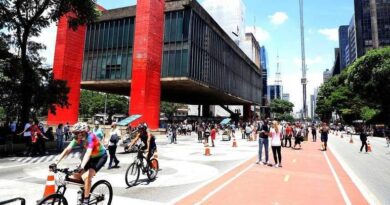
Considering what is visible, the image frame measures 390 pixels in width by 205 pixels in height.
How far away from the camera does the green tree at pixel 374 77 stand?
1984 inches

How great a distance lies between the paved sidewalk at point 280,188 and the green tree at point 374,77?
44.7m

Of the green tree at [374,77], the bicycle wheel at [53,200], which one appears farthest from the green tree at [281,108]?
the bicycle wheel at [53,200]

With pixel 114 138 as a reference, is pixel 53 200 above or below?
below

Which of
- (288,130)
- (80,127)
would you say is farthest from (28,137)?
(288,130)

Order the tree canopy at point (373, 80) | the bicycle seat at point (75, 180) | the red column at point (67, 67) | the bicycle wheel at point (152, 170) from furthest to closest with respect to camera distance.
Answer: the tree canopy at point (373, 80)
the red column at point (67, 67)
the bicycle wheel at point (152, 170)
the bicycle seat at point (75, 180)

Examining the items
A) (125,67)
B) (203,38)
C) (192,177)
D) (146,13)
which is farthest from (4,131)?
(203,38)

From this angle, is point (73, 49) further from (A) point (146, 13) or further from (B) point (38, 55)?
(B) point (38, 55)

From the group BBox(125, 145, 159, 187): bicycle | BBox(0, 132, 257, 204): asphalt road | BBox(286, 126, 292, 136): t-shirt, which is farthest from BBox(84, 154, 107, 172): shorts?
BBox(286, 126, 292, 136): t-shirt

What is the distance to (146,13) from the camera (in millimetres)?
38594

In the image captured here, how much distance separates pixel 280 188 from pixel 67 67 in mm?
37971

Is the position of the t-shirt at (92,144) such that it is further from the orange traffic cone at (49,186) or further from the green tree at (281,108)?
the green tree at (281,108)

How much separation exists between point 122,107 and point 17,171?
7369 cm

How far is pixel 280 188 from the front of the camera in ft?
31.6

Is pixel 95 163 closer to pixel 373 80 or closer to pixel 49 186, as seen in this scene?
pixel 49 186
